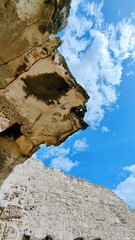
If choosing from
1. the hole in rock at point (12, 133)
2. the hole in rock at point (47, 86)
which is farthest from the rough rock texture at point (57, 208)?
the hole in rock at point (47, 86)

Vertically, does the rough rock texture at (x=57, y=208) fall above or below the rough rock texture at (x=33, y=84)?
above

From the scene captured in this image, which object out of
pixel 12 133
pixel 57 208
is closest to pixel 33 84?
pixel 12 133

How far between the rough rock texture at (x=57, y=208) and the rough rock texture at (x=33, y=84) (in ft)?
13.1

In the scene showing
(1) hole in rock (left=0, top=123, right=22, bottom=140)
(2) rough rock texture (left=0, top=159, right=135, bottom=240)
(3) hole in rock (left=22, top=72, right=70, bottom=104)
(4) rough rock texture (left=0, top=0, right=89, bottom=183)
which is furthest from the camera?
(2) rough rock texture (left=0, top=159, right=135, bottom=240)

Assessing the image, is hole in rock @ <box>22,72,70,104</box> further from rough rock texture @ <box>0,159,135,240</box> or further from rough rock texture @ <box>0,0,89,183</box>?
rough rock texture @ <box>0,159,135,240</box>

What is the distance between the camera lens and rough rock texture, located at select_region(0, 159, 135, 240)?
6109 mm

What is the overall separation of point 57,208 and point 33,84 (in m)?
5.77

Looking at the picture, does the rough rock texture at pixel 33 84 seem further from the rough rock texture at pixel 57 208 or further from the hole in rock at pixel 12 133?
the rough rock texture at pixel 57 208

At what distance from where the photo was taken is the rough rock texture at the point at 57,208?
6109 mm

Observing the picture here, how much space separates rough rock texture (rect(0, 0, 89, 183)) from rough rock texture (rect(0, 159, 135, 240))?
399 centimetres

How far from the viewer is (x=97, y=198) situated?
8391mm

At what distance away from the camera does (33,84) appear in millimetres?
2049

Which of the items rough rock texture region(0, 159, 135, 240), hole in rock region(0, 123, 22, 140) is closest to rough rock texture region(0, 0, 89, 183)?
hole in rock region(0, 123, 22, 140)

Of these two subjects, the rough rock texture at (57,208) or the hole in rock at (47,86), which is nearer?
the hole in rock at (47,86)
